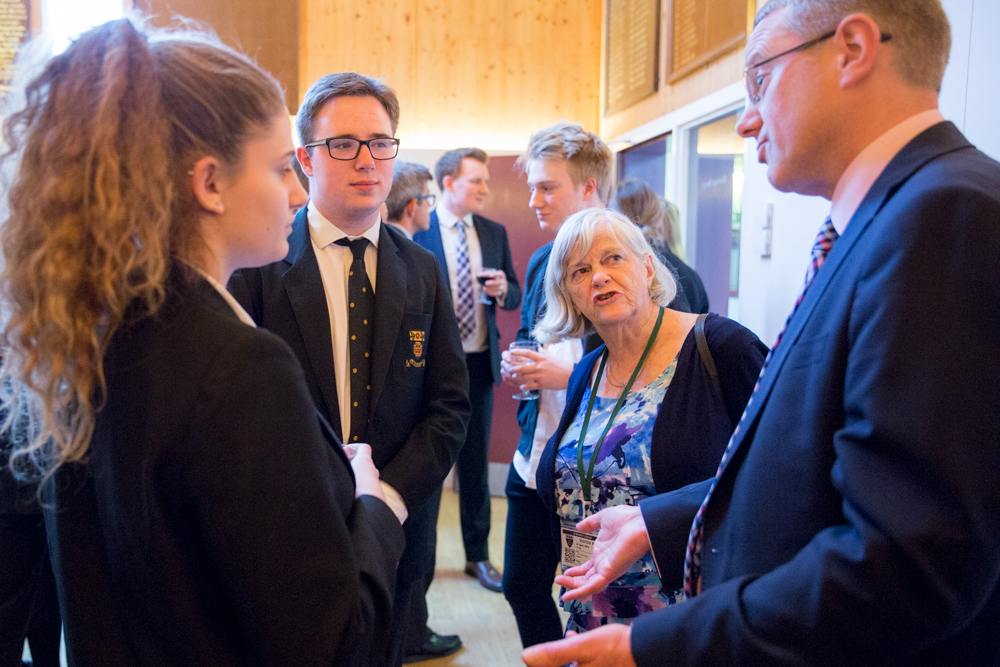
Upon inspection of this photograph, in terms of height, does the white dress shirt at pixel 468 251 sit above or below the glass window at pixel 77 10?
below

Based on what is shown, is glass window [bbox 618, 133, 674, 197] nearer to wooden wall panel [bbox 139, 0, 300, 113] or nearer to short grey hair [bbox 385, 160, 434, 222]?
short grey hair [bbox 385, 160, 434, 222]

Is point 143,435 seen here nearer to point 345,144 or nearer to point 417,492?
point 417,492

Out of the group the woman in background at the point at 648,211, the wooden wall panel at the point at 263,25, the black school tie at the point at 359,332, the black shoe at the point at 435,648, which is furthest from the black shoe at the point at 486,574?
the wooden wall panel at the point at 263,25

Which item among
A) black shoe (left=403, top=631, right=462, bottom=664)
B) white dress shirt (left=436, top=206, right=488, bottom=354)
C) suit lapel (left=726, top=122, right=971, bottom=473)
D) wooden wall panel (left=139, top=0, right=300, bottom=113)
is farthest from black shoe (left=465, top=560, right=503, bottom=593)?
wooden wall panel (left=139, top=0, right=300, bottom=113)

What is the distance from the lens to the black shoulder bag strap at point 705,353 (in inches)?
65.8

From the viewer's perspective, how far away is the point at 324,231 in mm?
1895

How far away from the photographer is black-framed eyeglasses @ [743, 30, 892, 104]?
0.96 meters

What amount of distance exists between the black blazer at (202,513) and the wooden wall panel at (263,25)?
5057mm

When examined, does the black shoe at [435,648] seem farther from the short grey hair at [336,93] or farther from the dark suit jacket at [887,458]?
the dark suit jacket at [887,458]

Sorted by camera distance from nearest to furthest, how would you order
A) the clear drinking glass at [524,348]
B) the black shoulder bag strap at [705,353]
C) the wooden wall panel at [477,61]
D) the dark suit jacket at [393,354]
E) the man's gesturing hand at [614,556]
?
1. the man's gesturing hand at [614,556]
2. the black shoulder bag strap at [705,353]
3. the dark suit jacket at [393,354]
4. the clear drinking glass at [524,348]
5. the wooden wall panel at [477,61]

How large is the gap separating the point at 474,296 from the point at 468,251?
31 centimetres

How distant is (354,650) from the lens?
916mm

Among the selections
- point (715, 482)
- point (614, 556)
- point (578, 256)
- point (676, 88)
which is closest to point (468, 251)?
point (676, 88)

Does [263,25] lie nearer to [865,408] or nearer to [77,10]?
[77,10]
